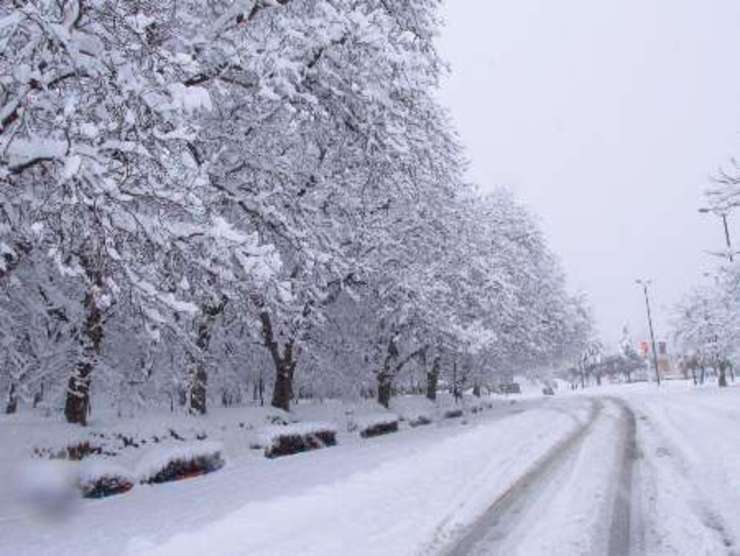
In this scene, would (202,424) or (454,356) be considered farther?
(454,356)

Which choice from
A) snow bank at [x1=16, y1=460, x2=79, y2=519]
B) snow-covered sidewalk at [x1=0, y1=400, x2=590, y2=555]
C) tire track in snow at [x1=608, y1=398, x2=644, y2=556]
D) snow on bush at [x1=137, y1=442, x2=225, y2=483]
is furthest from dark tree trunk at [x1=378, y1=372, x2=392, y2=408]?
snow bank at [x1=16, y1=460, x2=79, y2=519]

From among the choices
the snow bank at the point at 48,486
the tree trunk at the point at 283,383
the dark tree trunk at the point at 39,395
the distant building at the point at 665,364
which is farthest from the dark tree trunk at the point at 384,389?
the distant building at the point at 665,364

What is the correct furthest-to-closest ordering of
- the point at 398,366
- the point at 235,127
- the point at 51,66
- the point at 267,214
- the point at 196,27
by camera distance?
the point at 398,366, the point at 235,127, the point at 267,214, the point at 196,27, the point at 51,66

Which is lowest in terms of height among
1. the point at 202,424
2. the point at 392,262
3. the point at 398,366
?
the point at 202,424

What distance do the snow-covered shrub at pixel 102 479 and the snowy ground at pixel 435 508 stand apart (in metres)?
0.34

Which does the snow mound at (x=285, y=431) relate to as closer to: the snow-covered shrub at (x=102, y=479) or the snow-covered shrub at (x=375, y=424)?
the snow-covered shrub at (x=375, y=424)

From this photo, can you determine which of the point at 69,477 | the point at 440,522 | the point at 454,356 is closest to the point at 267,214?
the point at 69,477

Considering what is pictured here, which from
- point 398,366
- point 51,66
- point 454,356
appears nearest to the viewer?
point 51,66

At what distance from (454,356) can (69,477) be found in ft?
77.5

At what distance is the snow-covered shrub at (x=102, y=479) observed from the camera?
11.6 meters

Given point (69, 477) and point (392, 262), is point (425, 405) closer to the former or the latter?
point (392, 262)

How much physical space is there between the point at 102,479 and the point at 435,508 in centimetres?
556

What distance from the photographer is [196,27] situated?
12125 mm

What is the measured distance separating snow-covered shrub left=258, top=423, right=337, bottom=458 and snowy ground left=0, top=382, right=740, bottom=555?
4.82 feet
